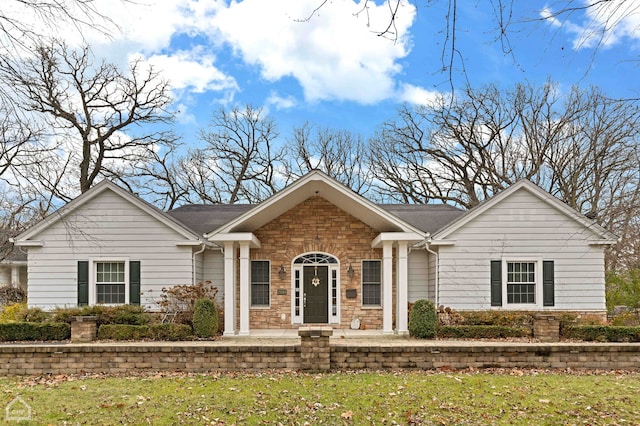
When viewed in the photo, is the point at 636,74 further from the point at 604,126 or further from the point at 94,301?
the point at 604,126

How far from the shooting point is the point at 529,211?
16.3 m

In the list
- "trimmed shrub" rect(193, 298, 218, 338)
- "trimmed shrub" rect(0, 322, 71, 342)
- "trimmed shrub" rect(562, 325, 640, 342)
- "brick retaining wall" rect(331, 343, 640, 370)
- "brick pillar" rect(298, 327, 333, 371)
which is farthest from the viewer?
"trimmed shrub" rect(193, 298, 218, 338)

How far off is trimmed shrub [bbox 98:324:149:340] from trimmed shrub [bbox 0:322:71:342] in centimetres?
105

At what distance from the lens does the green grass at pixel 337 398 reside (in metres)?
7.34

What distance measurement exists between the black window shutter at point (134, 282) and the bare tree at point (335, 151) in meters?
19.9

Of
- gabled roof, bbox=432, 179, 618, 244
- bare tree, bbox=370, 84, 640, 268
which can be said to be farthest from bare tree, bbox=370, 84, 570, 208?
gabled roof, bbox=432, 179, 618, 244

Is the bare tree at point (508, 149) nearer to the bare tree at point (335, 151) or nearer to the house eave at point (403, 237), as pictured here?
the bare tree at point (335, 151)

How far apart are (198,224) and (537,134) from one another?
66.3 ft

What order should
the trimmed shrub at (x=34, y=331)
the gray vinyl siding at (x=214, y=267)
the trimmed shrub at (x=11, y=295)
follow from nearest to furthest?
the trimmed shrub at (x=34, y=331), the gray vinyl siding at (x=214, y=267), the trimmed shrub at (x=11, y=295)

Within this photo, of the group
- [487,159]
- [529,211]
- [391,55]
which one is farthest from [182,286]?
[487,159]

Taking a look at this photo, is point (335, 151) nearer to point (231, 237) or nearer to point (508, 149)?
point (508, 149)

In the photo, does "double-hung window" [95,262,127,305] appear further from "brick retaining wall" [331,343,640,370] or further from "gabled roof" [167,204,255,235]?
"brick retaining wall" [331,343,640,370]

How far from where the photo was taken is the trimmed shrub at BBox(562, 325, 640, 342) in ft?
44.4

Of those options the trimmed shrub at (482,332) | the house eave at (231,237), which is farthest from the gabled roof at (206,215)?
the trimmed shrub at (482,332)
